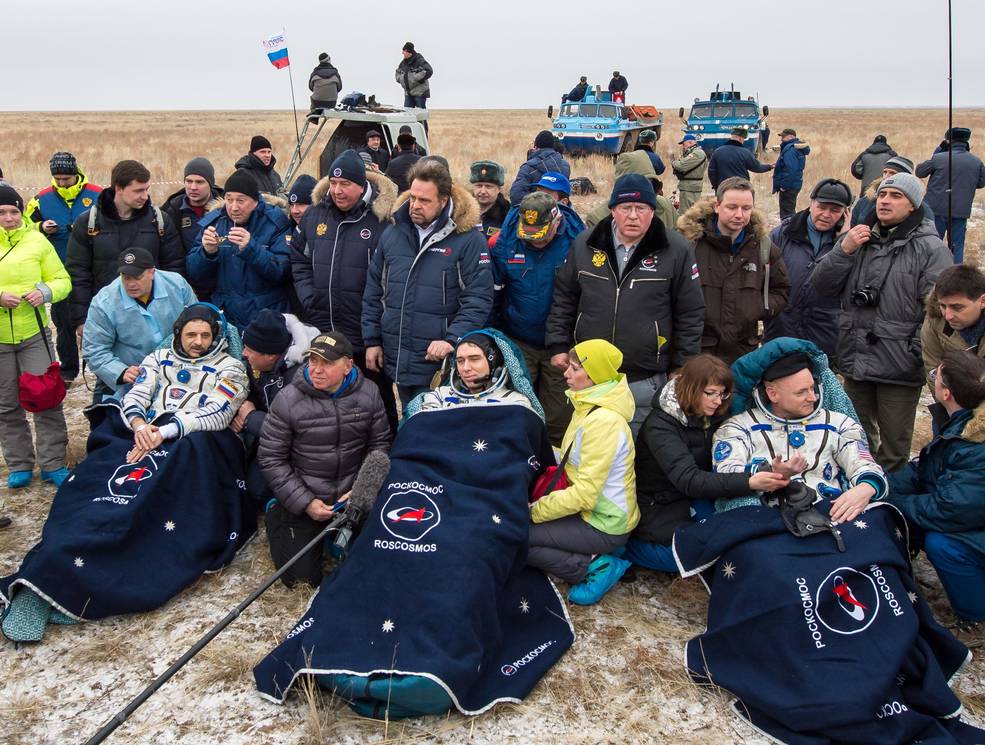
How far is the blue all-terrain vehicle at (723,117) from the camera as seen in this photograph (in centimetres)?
2200

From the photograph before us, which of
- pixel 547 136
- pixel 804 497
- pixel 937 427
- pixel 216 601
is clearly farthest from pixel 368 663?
pixel 547 136

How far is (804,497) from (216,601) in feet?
9.42

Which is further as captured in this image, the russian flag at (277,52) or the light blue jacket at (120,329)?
the russian flag at (277,52)

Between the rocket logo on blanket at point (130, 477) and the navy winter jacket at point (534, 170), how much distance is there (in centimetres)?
427

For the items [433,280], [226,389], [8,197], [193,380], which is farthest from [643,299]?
[8,197]

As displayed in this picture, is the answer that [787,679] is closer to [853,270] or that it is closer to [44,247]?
[853,270]

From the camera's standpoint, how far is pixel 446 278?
4676mm

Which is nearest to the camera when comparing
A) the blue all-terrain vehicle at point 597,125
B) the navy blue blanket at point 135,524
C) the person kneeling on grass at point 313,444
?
the navy blue blanket at point 135,524

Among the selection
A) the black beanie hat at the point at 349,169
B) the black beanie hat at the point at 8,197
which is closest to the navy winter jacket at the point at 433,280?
the black beanie hat at the point at 349,169

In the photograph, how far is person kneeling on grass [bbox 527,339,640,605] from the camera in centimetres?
395

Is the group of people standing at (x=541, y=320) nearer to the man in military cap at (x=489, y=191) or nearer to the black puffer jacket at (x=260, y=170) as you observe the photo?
the man in military cap at (x=489, y=191)

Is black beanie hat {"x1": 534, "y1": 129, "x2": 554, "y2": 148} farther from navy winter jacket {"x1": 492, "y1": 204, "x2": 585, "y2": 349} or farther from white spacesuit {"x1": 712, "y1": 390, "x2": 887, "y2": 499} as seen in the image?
white spacesuit {"x1": 712, "y1": 390, "x2": 887, "y2": 499}

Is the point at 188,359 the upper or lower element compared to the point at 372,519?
upper

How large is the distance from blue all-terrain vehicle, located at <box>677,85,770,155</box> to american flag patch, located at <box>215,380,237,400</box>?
63.2 feet
